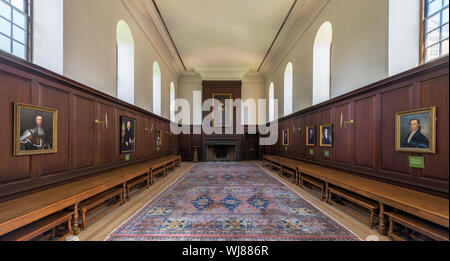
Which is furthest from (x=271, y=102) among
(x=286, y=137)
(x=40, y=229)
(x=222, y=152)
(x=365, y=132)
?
(x=40, y=229)

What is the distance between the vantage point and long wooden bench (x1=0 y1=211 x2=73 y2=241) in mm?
1707

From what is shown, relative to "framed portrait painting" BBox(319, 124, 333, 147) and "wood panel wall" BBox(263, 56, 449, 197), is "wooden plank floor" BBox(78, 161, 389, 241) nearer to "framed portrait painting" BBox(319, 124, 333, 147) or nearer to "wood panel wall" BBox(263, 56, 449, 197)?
"wood panel wall" BBox(263, 56, 449, 197)

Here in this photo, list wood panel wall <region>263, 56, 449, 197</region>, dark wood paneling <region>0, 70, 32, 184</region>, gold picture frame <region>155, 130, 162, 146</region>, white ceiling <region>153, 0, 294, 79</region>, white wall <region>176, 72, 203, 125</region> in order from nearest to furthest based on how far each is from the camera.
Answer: wood panel wall <region>263, 56, 449, 197</region> → dark wood paneling <region>0, 70, 32, 184</region> → white ceiling <region>153, 0, 294, 79</region> → gold picture frame <region>155, 130, 162, 146</region> → white wall <region>176, 72, 203, 125</region>

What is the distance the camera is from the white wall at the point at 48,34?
2943mm

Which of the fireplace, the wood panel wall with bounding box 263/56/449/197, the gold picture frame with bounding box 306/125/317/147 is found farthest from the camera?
the fireplace

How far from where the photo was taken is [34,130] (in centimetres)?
245

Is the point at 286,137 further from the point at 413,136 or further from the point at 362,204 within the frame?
the point at 413,136

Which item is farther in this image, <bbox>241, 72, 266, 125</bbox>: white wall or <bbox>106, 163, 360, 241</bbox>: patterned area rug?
<bbox>241, 72, 266, 125</bbox>: white wall

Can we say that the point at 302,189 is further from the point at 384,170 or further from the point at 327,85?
the point at 327,85

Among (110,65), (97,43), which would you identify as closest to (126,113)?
(110,65)

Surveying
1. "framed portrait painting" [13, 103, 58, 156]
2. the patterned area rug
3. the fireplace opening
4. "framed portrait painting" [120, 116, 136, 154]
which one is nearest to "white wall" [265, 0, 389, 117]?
the patterned area rug

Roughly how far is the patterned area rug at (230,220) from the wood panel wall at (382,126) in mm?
1198

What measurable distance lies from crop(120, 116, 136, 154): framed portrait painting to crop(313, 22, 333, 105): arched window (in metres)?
5.94

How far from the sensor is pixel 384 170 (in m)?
2.94
